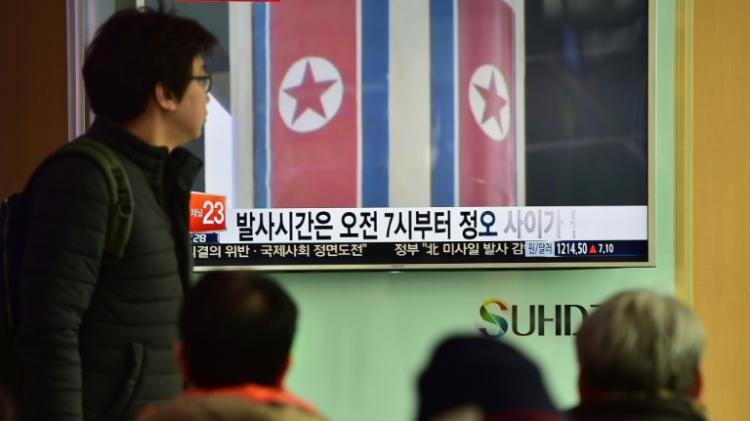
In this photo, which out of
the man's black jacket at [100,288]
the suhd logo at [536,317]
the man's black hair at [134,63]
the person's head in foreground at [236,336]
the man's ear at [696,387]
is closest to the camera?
the person's head in foreground at [236,336]

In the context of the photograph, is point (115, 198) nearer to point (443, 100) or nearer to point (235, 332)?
point (235, 332)

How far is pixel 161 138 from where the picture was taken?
2.25 meters

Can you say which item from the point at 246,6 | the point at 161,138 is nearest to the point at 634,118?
the point at 246,6

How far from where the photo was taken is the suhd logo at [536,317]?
3500 millimetres

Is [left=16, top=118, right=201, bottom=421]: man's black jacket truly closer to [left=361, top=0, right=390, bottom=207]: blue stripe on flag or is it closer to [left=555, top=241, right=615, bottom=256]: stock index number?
[left=361, top=0, right=390, bottom=207]: blue stripe on flag

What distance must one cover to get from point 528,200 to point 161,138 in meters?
1.44

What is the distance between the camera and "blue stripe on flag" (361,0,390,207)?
135 inches

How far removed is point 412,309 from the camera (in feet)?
11.6

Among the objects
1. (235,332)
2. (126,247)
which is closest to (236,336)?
(235,332)

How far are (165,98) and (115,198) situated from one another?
24 centimetres

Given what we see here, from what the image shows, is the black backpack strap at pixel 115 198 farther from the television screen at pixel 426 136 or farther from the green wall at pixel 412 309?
the green wall at pixel 412 309

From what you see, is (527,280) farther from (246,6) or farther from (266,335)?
(266,335)

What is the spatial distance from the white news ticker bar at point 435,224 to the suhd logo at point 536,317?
226 mm

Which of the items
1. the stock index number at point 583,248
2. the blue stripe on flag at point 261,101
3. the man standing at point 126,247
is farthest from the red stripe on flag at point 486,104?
the man standing at point 126,247
